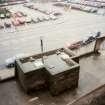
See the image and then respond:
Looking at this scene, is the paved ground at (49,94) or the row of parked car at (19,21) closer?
the paved ground at (49,94)

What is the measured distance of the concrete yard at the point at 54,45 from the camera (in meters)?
9.01

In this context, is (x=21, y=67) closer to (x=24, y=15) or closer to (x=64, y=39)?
(x=64, y=39)

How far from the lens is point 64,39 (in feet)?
83.5

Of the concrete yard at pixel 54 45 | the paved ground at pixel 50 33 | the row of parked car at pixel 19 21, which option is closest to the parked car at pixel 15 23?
the row of parked car at pixel 19 21

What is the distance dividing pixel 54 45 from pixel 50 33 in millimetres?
4839

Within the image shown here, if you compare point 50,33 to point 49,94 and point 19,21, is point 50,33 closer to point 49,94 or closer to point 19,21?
point 19,21

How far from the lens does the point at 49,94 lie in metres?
9.22

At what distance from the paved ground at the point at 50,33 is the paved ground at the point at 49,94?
988cm

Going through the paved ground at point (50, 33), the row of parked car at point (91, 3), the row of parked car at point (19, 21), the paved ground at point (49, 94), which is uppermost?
the paved ground at point (49, 94)

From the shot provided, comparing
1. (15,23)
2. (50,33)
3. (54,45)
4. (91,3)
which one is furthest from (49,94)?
(91,3)

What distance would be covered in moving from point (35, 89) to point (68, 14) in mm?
31136

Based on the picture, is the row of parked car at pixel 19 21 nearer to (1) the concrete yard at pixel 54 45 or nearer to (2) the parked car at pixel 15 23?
(2) the parked car at pixel 15 23

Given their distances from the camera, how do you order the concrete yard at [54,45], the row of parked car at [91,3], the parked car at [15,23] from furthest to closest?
the row of parked car at [91,3]
the parked car at [15,23]
the concrete yard at [54,45]

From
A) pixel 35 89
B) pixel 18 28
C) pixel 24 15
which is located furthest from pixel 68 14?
pixel 35 89
